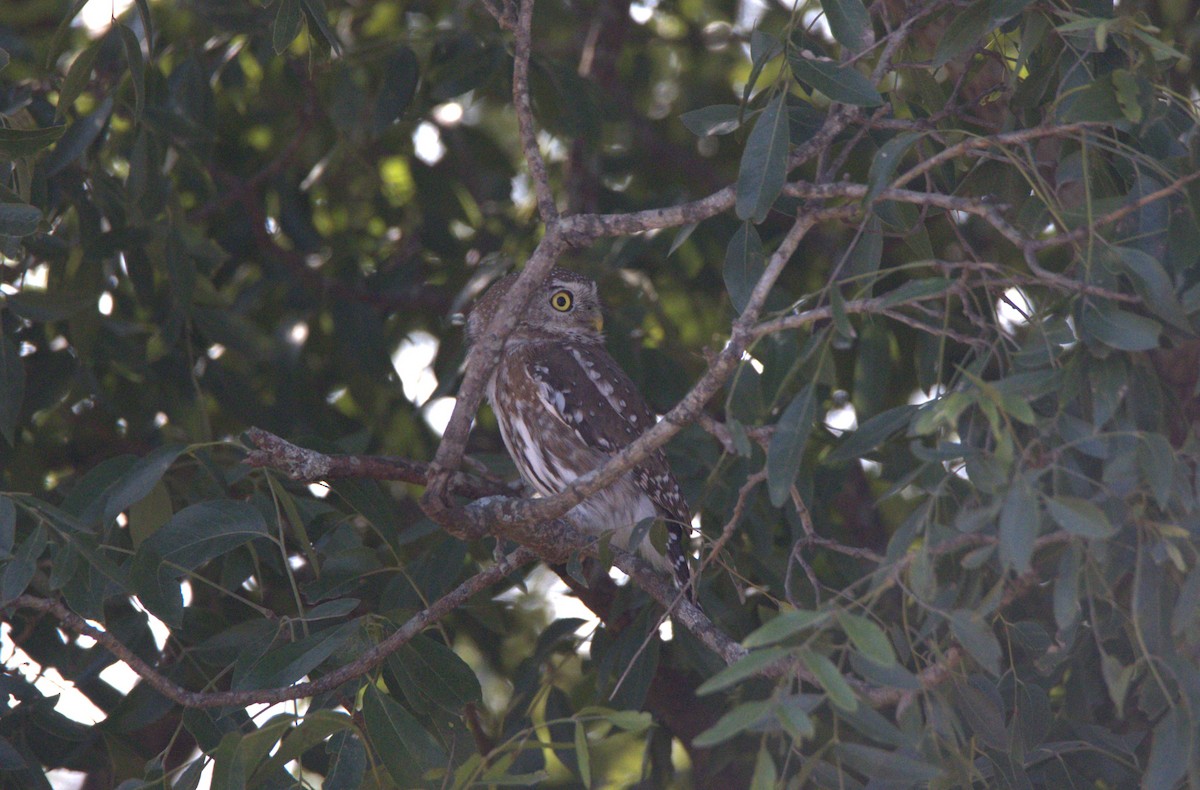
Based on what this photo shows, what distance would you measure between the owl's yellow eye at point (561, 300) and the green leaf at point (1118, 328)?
10.3ft

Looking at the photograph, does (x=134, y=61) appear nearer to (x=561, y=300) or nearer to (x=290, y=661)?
(x=290, y=661)

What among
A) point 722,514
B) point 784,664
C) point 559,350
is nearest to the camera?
point 784,664

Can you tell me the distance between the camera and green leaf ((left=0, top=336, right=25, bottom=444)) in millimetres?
3209

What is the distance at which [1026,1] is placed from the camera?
2.31 m

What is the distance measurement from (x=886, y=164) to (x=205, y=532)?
1.68m

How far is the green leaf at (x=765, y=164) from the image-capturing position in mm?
2453

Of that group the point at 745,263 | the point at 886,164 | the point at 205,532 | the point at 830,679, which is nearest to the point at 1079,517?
the point at 830,679

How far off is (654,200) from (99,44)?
9.07ft

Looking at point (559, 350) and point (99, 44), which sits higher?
point (99, 44)

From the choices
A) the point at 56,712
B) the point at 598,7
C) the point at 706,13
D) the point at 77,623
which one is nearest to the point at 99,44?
the point at 77,623

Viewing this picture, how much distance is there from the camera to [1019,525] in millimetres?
1741

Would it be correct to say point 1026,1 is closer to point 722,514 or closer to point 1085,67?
point 1085,67

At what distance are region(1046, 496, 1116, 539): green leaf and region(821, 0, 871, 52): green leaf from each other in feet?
3.68

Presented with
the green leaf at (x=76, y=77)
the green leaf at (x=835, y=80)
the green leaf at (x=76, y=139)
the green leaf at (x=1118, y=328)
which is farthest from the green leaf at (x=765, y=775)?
Result: the green leaf at (x=76, y=139)
